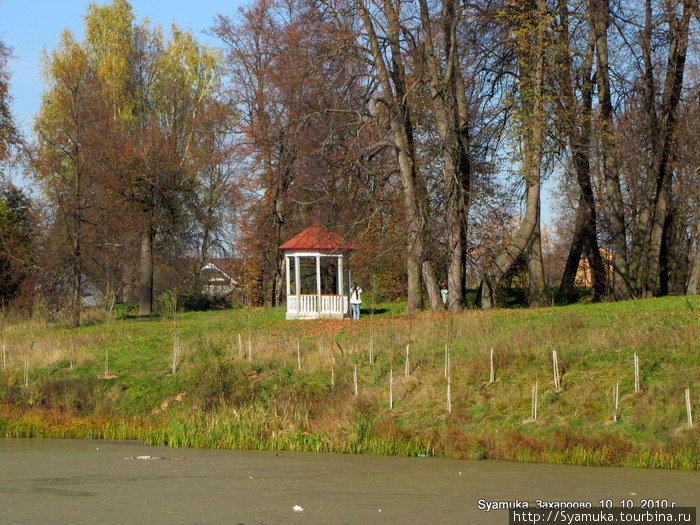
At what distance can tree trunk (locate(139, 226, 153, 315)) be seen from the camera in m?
46.5

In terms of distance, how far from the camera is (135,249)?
51.2m

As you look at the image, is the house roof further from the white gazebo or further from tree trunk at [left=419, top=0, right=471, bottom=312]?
tree trunk at [left=419, top=0, right=471, bottom=312]

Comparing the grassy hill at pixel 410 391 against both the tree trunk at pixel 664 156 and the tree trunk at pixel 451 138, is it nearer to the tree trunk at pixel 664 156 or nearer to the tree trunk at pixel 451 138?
the tree trunk at pixel 451 138

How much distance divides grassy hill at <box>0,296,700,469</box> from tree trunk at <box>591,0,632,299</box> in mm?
6867

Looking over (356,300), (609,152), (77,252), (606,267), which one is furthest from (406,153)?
(606,267)

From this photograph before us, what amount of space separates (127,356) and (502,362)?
11.7 metres

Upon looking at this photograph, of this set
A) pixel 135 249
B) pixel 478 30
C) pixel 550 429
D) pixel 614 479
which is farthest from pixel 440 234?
pixel 135 249

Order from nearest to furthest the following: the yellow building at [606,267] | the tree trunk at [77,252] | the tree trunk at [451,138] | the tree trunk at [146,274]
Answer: the tree trunk at [451,138]
the tree trunk at [77,252]
the yellow building at [606,267]
the tree trunk at [146,274]

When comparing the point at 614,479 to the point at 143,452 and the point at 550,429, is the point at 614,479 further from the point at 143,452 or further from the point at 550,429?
the point at 143,452

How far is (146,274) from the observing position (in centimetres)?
4712

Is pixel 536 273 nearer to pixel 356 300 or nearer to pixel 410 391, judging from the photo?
pixel 356 300

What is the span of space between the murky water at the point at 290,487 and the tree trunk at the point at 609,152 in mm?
20085

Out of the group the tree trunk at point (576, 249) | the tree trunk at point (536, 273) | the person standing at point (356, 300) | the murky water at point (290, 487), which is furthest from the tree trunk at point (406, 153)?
the murky water at point (290, 487)

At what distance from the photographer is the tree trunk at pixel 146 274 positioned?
153 feet
